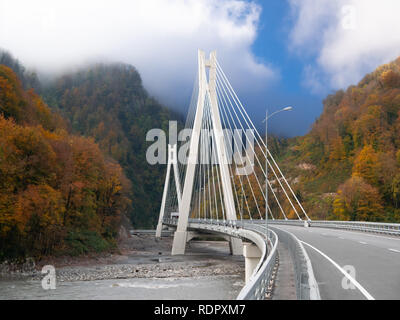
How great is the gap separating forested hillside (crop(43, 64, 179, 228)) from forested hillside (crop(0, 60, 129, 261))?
85299mm

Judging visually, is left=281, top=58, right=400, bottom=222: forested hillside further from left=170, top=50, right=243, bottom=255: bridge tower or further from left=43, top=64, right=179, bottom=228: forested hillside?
left=43, top=64, right=179, bottom=228: forested hillside

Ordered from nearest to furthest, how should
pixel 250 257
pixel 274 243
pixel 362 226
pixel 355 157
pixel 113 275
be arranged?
pixel 274 243 < pixel 250 257 < pixel 113 275 < pixel 362 226 < pixel 355 157

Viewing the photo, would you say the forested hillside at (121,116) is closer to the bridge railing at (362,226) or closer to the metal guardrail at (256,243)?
the metal guardrail at (256,243)

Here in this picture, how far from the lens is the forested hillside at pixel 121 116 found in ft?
482

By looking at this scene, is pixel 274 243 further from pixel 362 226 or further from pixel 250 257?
pixel 362 226

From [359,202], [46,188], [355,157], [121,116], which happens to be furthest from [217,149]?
[121,116]

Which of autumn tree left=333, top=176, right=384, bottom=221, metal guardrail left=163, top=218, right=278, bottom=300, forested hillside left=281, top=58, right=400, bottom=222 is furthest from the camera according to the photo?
forested hillside left=281, top=58, right=400, bottom=222

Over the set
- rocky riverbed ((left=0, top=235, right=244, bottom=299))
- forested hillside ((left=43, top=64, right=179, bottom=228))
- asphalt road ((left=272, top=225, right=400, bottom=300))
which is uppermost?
forested hillside ((left=43, top=64, right=179, bottom=228))

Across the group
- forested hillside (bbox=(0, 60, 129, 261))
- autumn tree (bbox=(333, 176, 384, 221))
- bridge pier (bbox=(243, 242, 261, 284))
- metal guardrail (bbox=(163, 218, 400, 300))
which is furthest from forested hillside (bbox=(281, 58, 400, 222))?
forested hillside (bbox=(0, 60, 129, 261))

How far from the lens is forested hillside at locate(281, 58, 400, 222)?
161 ft

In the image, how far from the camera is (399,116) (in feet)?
193

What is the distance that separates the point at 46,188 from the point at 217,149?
57.3 ft

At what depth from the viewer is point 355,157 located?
2530 inches
